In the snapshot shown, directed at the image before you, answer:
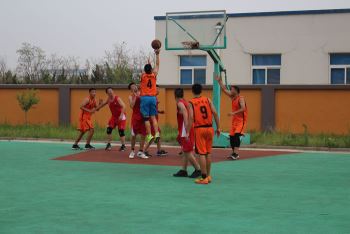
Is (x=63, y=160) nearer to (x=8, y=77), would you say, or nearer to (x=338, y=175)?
(x=338, y=175)

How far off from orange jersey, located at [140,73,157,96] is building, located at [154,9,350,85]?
19.3m

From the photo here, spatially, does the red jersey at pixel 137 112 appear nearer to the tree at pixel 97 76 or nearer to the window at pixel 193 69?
the window at pixel 193 69

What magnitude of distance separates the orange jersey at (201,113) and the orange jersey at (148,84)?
4.19m

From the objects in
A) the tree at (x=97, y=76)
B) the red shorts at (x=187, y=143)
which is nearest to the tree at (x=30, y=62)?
the tree at (x=97, y=76)

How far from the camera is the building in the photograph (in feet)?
112

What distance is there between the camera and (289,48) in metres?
34.8

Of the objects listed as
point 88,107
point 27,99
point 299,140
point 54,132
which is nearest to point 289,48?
point 299,140

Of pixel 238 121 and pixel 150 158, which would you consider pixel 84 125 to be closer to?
pixel 150 158

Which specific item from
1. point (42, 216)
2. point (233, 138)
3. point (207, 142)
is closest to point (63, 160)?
point (233, 138)

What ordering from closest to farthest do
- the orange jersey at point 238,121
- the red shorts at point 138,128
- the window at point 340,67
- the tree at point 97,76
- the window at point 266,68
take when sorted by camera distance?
the red shorts at point 138,128, the orange jersey at point 238,121, the window at point 340,67, the window at point 266,68, the tree at point 97,76

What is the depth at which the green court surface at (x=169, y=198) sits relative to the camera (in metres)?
8.38

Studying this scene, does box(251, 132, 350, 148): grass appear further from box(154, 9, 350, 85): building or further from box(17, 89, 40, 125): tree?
box(17, 89, 40, 125): tree

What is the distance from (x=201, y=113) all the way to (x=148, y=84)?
14.6 ft

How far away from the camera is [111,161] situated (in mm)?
16391
